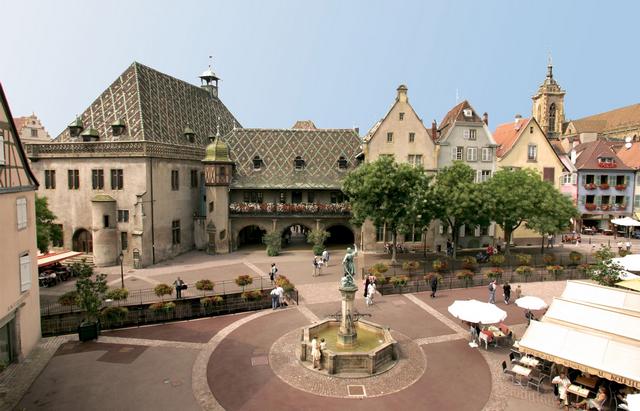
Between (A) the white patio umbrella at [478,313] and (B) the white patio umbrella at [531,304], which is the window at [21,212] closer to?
(A) the white patio umbrella at [478,313]

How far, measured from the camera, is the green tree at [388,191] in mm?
38438

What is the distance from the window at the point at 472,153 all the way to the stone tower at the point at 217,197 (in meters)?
28.0

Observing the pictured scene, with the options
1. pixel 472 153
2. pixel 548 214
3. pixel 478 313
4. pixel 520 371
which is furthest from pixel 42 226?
pixel 548 214

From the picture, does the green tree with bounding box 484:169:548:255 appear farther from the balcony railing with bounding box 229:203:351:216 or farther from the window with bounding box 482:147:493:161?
the balcony railing with bounding box 229:203:351:216

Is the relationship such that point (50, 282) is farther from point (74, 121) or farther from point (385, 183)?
point (385, 183)

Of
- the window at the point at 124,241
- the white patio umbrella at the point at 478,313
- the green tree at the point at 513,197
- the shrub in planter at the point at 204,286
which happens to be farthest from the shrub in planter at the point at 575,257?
the window at the point at 124,241

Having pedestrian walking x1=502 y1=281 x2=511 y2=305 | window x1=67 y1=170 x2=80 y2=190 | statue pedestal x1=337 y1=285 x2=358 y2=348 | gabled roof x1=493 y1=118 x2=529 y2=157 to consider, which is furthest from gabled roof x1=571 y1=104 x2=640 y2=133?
window x1=67 y1=170 x2=80 y2=190

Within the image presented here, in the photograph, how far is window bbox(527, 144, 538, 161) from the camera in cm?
5284

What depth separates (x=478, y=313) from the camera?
21.8 meters

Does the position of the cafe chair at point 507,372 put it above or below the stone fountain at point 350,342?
below

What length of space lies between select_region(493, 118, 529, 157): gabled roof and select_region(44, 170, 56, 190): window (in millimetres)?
51342

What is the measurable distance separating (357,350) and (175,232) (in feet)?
104

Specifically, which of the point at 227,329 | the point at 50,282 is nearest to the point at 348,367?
the point at 227,329

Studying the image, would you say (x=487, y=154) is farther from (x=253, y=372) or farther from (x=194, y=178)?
(x=253, y=372)
